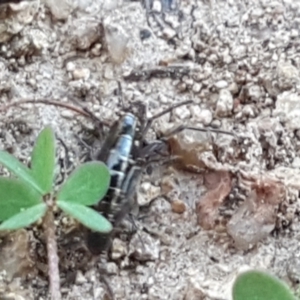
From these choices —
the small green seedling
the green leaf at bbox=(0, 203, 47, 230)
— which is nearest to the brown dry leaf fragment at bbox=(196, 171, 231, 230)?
the small green seedling

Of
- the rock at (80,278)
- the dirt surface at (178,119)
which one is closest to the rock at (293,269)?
the dirt surface at (178,119)

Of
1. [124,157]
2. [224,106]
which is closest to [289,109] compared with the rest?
[224,106]

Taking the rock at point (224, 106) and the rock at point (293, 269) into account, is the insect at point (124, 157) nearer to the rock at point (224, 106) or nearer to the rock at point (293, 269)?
the rock at point (224, 106)

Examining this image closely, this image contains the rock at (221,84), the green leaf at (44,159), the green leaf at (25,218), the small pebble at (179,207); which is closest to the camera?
the green leaf at (25,218)

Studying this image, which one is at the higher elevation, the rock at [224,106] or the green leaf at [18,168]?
the rock at [224,106]

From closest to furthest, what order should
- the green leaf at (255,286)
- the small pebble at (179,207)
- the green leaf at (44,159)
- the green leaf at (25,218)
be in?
the green leaf at (255,286) → the green leaf at (25,218) → the green leaf at (44,159) → the small pebble at (179,207)

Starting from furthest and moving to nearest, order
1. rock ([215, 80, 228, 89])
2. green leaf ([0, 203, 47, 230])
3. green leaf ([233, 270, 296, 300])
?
1. rock ([215, 80, 228, 89])
2. green leaf ([0, 203, 47, 230])
3. green leaf ([233, 270, 296, 300])

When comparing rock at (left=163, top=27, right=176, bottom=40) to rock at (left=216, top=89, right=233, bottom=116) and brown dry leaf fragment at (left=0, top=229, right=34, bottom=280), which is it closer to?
rock at (left=216, top=89, right=233, bottom=116)

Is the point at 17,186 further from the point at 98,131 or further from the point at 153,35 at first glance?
the point at 153,35

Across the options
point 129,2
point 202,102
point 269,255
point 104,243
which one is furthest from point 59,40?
point 269,255
